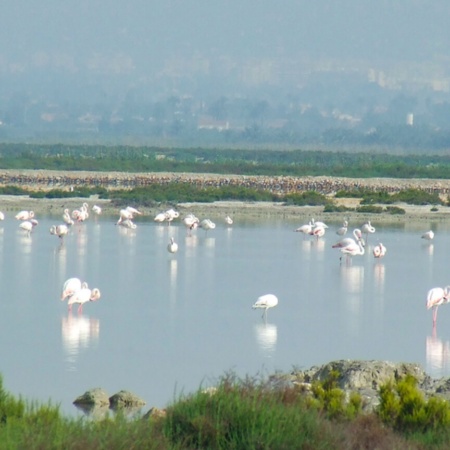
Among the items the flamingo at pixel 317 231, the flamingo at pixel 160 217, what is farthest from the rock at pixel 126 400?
the flamingo at pixel 160 217

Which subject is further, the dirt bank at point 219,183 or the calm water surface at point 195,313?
the dirt bank at point 219,183

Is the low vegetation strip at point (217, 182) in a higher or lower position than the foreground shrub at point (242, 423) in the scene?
lower

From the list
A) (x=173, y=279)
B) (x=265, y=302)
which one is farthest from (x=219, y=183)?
(x=265, y=302)

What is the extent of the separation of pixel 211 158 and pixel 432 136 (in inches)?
2055

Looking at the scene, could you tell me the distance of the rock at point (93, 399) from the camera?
882 cm

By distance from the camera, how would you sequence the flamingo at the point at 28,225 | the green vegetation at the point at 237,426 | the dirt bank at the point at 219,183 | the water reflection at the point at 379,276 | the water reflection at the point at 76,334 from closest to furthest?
the green vegetation at the point at 237,426, the water reflection at the point at 76,334, the water reflection at the point at 379,276, the flamingo at the point at 28,225, the dirt bank at the point at 219,183

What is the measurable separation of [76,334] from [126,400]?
3447mm

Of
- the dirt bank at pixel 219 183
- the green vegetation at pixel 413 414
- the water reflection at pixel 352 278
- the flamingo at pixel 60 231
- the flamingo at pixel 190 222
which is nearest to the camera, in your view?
the green vegetation at pixel 413 414

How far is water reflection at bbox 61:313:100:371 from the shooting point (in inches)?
438

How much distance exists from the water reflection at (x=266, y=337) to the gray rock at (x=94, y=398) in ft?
8.59

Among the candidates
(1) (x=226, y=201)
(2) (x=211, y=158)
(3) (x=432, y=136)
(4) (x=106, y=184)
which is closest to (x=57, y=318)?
(1) (x=226, y=201)

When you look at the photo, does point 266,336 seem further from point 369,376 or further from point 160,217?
point 160,217

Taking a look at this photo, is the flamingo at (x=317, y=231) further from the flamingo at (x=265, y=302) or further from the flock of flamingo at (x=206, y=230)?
the flamingo at (x=265, y=302)

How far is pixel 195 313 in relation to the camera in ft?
45.2
